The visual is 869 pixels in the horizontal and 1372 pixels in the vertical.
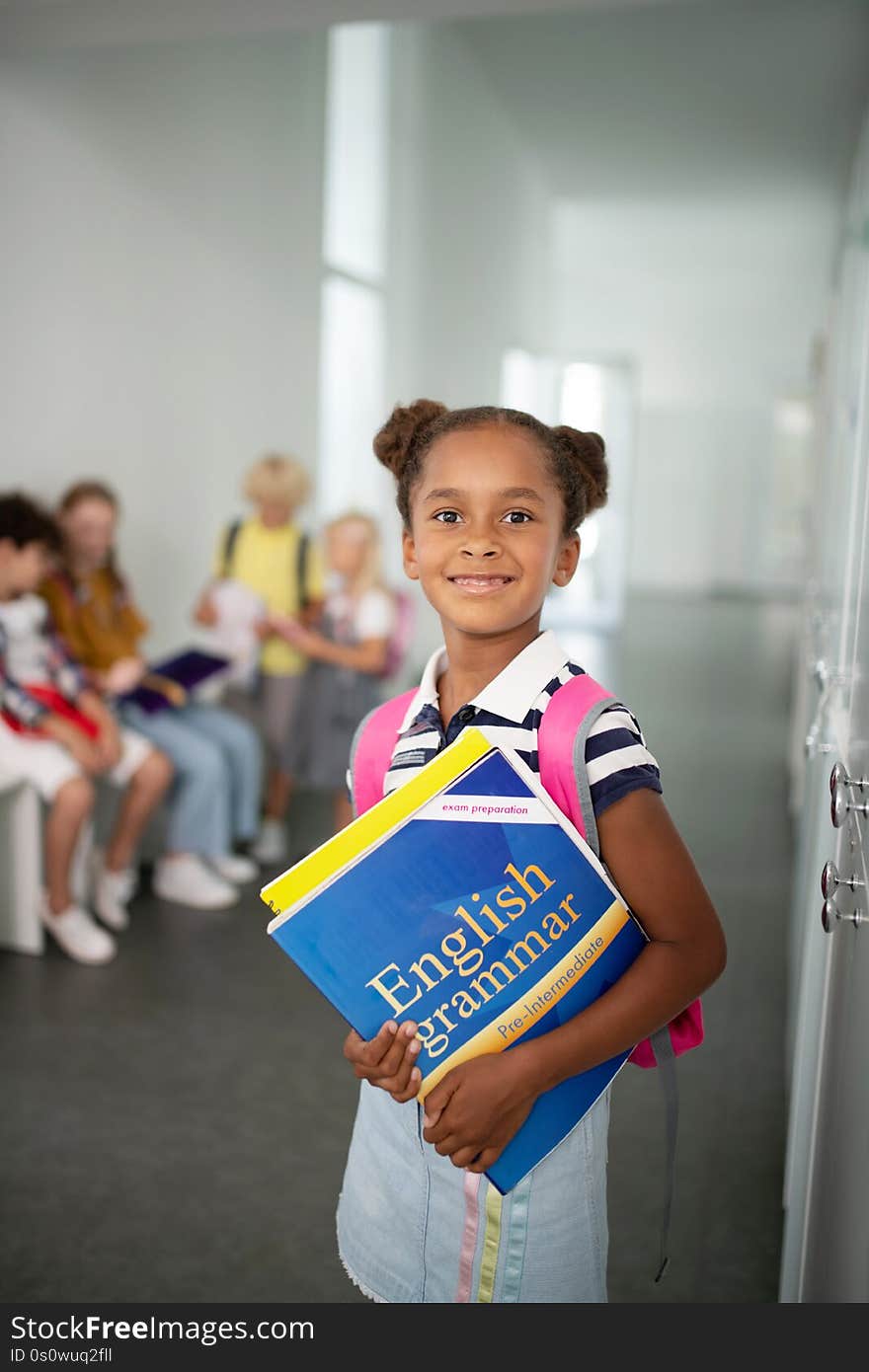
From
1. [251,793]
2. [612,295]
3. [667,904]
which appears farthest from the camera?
[612,295]

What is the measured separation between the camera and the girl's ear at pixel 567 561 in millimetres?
1272

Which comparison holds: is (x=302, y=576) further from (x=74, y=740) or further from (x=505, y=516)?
(x=505, y=516)

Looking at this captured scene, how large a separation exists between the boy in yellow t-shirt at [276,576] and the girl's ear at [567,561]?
334 centimetres

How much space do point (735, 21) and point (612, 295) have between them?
24.1 feet

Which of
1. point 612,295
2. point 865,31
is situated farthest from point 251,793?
point 612,295

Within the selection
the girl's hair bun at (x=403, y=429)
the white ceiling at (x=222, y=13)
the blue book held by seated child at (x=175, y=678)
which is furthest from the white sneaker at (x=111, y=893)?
the girl's hair bun at (x=403, y=429)

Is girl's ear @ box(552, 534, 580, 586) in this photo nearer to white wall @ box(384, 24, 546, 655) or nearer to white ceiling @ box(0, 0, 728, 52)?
white ceiling @ box(0, 0, 728, 52)

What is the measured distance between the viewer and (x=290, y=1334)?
994 mm

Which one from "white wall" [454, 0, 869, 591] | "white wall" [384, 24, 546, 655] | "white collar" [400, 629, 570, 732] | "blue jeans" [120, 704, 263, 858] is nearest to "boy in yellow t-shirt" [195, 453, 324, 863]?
"blue jeans" [120, 704, 263, 858]

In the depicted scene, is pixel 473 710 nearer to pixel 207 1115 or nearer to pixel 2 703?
pixel 207 1115

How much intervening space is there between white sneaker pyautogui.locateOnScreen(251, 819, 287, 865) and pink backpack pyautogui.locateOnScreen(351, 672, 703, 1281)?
3.30m

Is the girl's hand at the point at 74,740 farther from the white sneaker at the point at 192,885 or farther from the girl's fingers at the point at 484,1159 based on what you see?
the girl's fingers at the point at 484,1159

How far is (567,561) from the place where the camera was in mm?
1288
